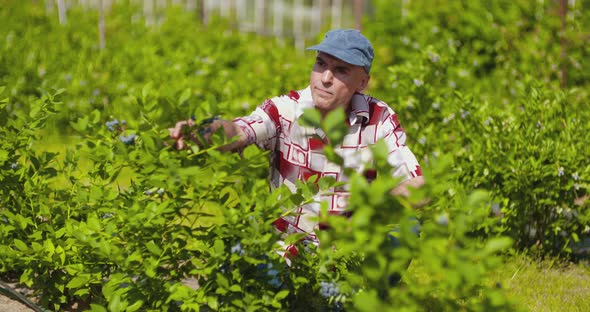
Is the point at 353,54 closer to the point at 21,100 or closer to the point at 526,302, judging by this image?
the point at 526,302

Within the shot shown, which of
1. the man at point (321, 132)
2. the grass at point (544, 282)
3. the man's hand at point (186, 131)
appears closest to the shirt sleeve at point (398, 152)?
the man at point (321, 132)

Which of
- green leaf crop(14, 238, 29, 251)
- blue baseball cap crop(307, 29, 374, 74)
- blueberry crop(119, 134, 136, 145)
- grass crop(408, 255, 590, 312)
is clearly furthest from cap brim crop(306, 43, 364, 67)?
→ grass crop(408, 255, 590, 312)

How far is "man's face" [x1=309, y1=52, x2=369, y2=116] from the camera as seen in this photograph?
8.62ft

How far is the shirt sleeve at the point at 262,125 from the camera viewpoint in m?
2.51

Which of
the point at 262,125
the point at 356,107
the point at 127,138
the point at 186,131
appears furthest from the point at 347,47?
the point at 127,138

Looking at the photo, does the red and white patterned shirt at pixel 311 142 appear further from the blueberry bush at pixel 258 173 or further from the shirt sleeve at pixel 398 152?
the blueberry bush at pixel 258 173

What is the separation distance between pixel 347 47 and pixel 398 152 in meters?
0.43

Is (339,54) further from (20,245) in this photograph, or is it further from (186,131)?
(20,245)

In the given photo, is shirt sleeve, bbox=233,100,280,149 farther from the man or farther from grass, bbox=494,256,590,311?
grass, bbox=494,256,590,311

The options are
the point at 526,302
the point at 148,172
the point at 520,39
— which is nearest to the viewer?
the point at 148,172

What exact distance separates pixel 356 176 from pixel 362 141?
113 cm

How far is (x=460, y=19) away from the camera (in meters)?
6.86

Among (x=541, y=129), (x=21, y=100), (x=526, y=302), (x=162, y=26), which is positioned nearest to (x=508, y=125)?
(x=541, y=129)

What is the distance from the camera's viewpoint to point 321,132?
277 centimetres
